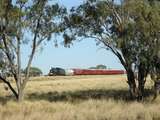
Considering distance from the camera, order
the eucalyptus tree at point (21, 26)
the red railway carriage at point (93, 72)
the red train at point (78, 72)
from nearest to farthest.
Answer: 1. the eucalyptus tree at point (21, 26)
2. the red train at point (78, 72)
3. the red railway carriage at point (93, 72)

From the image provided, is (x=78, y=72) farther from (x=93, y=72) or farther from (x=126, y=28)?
(x=126, y=28)

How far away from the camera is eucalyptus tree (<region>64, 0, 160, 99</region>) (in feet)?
94.9

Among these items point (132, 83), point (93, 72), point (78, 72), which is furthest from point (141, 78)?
point (78, 72)

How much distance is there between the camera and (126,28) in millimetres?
29734

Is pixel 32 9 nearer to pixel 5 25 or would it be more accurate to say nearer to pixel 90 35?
pixel 5 25

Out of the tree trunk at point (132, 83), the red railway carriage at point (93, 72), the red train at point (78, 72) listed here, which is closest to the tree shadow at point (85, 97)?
the tree trunk at point (132, 83)

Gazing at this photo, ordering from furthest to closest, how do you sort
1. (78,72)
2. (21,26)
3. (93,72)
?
(78,72), (93,72), (21,26)

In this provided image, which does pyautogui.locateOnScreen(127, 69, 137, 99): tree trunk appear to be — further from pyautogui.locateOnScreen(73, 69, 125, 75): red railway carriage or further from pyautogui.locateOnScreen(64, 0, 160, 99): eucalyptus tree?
pyautogui.locateOnScreen(73, 69, 125, 75): red railway carriage

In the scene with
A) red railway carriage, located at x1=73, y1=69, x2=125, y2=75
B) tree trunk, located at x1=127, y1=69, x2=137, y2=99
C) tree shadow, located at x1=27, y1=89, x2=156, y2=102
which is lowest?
tree shadow, located at x1=27, y1=89, x2=156, y2=102

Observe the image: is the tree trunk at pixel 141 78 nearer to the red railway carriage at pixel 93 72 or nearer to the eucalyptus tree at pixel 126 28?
the eucalyptus tree at pixel 126 28

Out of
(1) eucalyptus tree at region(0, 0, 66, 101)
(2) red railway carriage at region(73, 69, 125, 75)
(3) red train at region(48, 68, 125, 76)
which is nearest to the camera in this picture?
(1) eucalyptus tree at region(0, 0, 66, 101)

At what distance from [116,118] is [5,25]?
1213 cm

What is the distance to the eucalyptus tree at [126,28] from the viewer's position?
28938mm

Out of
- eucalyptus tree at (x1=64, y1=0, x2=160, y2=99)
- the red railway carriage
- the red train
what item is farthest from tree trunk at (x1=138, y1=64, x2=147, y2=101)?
the red railway carriage
